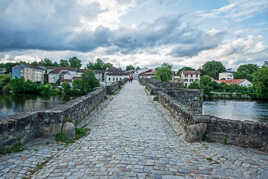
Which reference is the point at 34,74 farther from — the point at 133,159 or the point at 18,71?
the point at 133,159

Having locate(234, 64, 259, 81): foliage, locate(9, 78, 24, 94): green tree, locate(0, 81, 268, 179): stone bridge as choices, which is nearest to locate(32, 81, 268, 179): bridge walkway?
locate(0, 81, 268, 179): stone bridge

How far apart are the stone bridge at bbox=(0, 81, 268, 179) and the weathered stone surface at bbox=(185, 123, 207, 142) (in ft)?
0.59

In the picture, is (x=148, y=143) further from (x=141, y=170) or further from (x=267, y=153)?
(x=267, y=153)

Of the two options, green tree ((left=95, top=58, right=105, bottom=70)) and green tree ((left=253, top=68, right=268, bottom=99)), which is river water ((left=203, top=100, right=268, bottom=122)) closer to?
green tree ((left=253, top=68, right=268, bottom=99))

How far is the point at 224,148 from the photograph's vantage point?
5.11 m

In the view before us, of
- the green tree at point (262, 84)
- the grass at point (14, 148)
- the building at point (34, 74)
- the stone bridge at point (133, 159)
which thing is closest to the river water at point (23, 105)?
the grass at point (14, 148)

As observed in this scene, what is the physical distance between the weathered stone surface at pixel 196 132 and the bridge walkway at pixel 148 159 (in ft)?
0.74

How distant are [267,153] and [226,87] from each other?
70879mm

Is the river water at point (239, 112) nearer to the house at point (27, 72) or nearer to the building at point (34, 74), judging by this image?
the building at point (34, 74)

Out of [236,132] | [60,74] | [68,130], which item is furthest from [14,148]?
[60,74]

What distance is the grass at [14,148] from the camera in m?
4.29

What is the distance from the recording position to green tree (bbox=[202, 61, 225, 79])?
111706 millimetres

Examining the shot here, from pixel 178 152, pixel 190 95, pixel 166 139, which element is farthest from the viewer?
pixel 190 95

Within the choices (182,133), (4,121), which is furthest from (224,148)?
(4,121)
